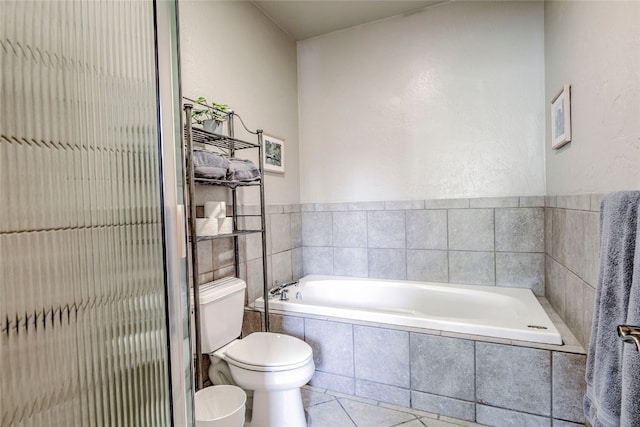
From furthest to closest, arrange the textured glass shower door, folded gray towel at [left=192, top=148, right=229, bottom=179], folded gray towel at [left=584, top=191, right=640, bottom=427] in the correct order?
folded gray towel at [left=192, top=148, right=229, bottom=179] → folded gray towel at [left=584, top=191, right=640, bottom=427] → the textured glass shower door

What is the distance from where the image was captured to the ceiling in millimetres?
2514

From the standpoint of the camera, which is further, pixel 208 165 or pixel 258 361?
pixel 208 165

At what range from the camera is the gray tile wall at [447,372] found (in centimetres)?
154

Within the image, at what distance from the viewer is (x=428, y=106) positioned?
2.62m

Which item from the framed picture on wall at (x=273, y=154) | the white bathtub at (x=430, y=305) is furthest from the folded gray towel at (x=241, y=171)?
the white bathtub at (x=430, y=305)

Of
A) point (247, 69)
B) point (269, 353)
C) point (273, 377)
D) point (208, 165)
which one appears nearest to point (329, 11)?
point (247, 69)

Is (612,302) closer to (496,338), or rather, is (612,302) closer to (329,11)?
(496,338)

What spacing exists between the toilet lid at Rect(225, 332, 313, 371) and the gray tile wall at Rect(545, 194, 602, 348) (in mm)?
1337

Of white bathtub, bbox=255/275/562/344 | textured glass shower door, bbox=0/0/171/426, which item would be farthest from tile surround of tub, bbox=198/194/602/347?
textured glass shower door, bbox=0/0/171/426

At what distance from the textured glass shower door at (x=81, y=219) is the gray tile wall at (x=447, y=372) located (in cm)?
151

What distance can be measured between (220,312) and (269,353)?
0.37 m

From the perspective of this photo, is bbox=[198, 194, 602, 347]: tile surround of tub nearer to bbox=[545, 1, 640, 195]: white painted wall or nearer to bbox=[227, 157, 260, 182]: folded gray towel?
bbox=[545, 1, 640, 195]: white painted wall

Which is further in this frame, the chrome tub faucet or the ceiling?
the ceiling

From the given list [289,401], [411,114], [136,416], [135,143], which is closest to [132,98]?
[135,143]
